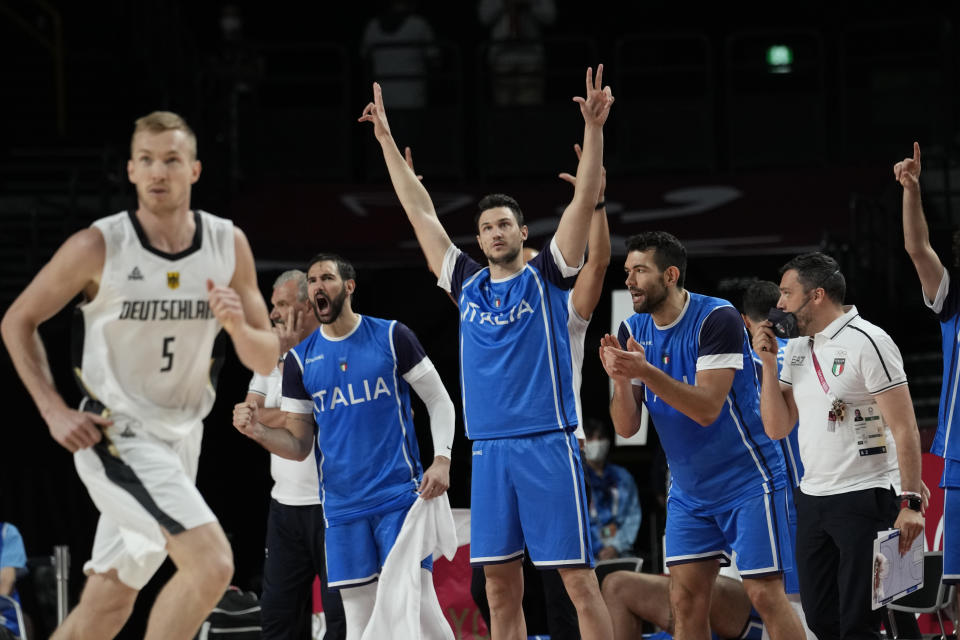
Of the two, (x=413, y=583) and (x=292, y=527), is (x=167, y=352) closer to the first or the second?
(x=413, y=583)

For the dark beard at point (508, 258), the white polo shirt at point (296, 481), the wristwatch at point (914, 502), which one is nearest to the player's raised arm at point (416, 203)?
the dark beard at point (508, 258)

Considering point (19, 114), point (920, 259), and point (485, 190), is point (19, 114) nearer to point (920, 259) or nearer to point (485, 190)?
point (485, 190)

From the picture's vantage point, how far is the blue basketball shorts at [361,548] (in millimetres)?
6676

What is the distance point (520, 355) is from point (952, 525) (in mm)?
2246

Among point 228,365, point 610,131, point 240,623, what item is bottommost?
point 240,623

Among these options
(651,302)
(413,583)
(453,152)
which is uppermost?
(453,152)

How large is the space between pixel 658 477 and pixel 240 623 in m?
3.44

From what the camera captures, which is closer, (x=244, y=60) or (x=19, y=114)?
(x=244, y=60)

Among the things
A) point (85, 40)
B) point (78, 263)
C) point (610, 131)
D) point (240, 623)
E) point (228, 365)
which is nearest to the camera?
point (78, 263)

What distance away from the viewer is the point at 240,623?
8523mm

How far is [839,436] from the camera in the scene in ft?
20.5

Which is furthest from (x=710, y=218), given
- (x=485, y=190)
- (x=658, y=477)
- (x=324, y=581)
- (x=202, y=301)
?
(x=202, y=301)

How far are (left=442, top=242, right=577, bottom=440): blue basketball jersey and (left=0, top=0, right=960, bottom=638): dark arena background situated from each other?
413cm

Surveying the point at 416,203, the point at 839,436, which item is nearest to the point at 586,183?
the point at 416,203
